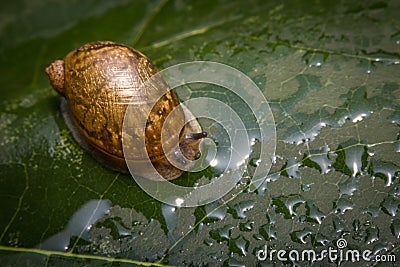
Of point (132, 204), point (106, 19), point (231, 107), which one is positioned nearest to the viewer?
point (132, 204)

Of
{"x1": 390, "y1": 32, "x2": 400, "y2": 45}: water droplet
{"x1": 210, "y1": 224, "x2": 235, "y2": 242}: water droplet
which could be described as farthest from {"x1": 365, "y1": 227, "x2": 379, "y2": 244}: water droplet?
{"x1": 390, "y1": 32, "x2": 400, "y2": 45}: water droplet

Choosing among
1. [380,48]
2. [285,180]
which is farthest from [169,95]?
[380,48]

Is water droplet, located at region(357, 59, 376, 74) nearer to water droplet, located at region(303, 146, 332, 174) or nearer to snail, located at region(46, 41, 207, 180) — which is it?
water droplet, located at region(303, 146, 332, 174)

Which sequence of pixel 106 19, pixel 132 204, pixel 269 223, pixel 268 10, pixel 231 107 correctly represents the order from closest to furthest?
pixel 269 223 → pixel 132 204 → pixel 231 107 → pixel 268 10 → pixel 106 19

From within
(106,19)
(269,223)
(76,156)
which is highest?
(106,19)

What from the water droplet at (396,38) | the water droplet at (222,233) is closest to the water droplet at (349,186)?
the water droplet at (222,233)

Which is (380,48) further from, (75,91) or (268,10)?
(75,91)

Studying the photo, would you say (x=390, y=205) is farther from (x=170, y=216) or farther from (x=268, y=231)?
(x=170, y=216)
